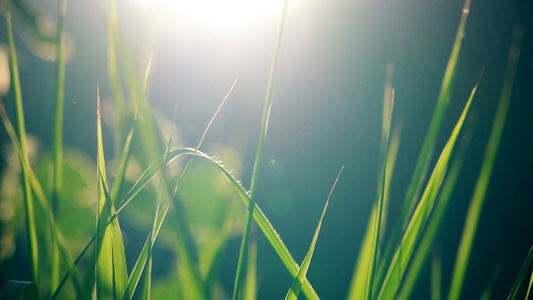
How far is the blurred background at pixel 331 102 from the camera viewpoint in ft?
3.85

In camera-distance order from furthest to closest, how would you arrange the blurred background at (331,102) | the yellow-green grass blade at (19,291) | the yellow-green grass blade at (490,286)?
the blurred background at (331,102) < the yellow-green grass blade at (490,286) < the yellow-green grass blade at (19,291)

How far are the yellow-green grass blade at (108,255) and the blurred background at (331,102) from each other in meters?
0.90

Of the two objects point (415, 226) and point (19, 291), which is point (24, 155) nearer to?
point (19, 291)

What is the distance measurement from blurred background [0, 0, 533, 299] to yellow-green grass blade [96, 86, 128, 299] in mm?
895

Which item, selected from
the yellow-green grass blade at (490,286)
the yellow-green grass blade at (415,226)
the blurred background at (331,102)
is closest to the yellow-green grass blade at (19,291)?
the yellow-green grass blade at (415,226)

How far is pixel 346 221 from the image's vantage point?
1.27m

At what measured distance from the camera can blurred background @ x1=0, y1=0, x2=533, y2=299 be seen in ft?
3.85

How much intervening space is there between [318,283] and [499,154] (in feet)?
2.56

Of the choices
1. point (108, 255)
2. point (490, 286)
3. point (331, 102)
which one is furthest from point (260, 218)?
point (331, 102)

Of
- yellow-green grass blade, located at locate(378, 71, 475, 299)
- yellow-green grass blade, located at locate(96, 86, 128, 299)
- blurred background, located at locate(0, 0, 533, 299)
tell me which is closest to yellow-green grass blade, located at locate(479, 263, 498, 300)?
yellow-green grass blade, located at locate(378, 71, 475, 299)

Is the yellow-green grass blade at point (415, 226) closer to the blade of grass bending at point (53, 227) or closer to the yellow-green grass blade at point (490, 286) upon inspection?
the yellow-green grass blade at point (490, 286)

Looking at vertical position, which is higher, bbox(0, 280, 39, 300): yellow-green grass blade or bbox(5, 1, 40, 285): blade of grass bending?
bbox(5, 1, 40, 285): blade of grass bending

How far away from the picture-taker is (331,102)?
130 cm

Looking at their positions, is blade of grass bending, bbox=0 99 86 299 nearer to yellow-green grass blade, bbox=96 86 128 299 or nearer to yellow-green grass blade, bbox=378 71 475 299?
yellow-green grass blade, bbox=96 86 128 299
